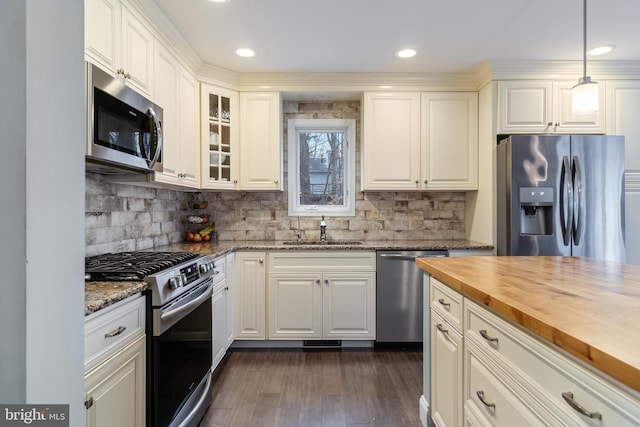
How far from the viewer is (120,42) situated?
1.80 meters

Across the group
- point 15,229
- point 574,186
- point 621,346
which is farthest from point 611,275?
point 15,229

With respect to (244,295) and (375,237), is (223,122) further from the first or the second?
(375,237)

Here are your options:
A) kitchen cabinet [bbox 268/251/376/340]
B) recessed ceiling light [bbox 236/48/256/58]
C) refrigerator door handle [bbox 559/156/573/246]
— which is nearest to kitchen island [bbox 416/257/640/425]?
refrigerator door handle [bbox 559/156/573/246]

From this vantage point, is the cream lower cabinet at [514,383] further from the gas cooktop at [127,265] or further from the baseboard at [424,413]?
the gas cooktop at [127,265]

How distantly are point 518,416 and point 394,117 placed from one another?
272 cm

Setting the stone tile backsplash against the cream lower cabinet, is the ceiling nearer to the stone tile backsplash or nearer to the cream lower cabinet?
the stone tile backsplash

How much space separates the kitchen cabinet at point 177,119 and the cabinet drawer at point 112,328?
1.04 metres

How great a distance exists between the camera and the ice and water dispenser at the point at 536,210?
272 cm

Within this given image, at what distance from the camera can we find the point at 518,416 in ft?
3.28

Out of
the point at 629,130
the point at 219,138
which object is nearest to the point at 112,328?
the point at 219,138

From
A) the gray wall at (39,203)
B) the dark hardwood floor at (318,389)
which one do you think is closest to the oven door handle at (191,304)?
the dark hardwood floor at (318,389)

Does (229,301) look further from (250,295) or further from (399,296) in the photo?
(399,296)

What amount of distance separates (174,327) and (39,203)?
51.3 inches

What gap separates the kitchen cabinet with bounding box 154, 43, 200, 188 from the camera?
2.30m
